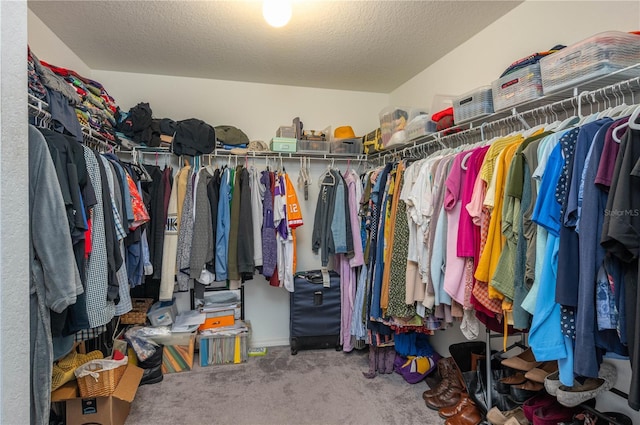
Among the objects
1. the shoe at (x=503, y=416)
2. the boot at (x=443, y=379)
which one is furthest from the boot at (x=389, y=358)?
the shoe at (x=503, y=416)

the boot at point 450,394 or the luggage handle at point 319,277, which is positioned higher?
the luggage handle at point 319,277

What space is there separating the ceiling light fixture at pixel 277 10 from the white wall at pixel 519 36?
1381 mm

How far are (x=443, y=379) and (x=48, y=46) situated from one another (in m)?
3.53

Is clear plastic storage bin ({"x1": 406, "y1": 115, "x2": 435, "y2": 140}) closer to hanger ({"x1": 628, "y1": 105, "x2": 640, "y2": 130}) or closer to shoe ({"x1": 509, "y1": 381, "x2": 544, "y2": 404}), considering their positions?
hanger ({"x1": 628, "y1": 105, "x2": 640, "y2": 130})

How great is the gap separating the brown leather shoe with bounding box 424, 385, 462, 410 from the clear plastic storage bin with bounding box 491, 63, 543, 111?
175 centimetres

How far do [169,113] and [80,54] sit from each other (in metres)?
0.76

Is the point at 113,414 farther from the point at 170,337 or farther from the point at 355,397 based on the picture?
the point at 355,397

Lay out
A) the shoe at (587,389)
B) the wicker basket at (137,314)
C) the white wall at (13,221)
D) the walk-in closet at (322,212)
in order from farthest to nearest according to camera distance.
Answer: the wicker basket at (137,314) < the shoe at (587,389) < the walk-in closet at (322,212) < the white wall at (13,221)

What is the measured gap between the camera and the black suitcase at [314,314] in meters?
3.04

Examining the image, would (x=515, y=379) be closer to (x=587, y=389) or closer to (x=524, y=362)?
(x=524, y=362)

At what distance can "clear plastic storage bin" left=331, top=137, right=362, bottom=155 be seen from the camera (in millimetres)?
3191

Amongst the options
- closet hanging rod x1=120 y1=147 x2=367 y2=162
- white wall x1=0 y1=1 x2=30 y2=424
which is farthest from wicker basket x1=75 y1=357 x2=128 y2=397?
closet hanging rod x1=120 y1=147 x2=367 y2=162

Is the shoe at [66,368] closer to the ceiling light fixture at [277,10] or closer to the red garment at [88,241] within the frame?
the red garment at [88,241]

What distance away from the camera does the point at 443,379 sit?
2.33 meters
